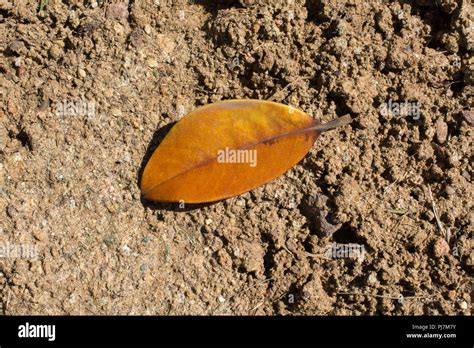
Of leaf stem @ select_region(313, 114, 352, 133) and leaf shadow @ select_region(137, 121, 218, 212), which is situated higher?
leaf stem @ select_region(313, 114, 352, 133)

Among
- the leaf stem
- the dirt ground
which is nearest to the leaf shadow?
the dirt ground

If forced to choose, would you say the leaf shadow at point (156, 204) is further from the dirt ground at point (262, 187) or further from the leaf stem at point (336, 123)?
the leaf stem at point (336, 123)

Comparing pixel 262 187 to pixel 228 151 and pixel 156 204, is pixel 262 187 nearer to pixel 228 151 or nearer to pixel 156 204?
pixel 228 151

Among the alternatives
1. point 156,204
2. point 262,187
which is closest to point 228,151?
point 262,187

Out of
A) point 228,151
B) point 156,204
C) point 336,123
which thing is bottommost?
point 156,204

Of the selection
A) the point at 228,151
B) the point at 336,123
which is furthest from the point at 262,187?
the point at 336,123

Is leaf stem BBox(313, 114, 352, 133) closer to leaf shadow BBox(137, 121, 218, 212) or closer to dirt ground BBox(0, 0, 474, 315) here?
dirt ground BBox(0, 0, 474, 315)

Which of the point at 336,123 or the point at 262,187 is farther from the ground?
the point at 336,123
